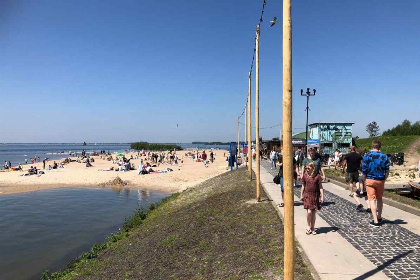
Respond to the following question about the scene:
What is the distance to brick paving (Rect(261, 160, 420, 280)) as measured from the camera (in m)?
5.27

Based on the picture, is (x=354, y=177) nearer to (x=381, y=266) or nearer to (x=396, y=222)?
(x=396, y=222)

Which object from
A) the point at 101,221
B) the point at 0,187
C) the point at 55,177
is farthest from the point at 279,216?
the point at 55,177

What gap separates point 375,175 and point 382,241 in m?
1.69

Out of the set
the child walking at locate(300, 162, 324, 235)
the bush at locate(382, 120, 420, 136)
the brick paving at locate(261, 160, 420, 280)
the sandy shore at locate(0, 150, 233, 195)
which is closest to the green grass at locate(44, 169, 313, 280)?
the child walking at locate(300, 162, 324, 235)

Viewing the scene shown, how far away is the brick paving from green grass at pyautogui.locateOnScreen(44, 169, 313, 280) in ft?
4.76

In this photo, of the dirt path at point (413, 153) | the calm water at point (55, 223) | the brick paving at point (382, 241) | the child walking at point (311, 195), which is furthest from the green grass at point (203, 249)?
the dirt path at point (413, 153)

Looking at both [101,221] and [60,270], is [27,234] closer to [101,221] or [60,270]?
[101,221]

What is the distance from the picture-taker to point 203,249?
26.3 ft

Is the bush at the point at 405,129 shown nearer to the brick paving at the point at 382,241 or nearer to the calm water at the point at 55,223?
the calm water at the point at 55,223

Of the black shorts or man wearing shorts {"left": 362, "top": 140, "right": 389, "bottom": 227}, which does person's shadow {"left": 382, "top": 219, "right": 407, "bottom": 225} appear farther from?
the black shorts

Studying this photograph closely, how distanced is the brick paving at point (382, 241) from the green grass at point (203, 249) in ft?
4.76

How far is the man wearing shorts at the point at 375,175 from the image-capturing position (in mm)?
7523

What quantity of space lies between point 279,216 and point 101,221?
10.8 meters

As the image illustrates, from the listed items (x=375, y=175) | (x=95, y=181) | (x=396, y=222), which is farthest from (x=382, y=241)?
(x=95, y=181)
